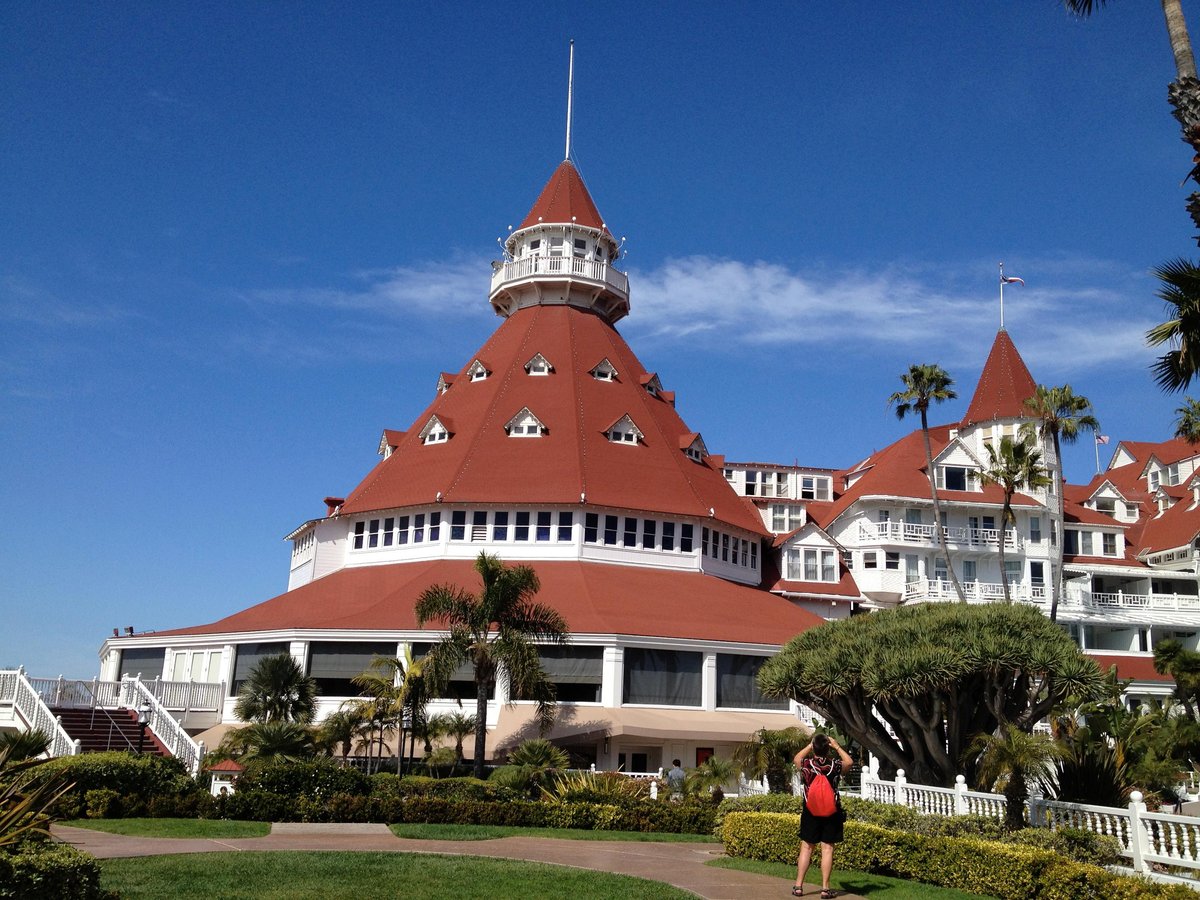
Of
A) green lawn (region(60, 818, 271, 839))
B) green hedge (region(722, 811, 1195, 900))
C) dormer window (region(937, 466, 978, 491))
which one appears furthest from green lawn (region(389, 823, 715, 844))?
dormer window (region(937, 466, 978, 491))

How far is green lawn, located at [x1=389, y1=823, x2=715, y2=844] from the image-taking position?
2116 cm

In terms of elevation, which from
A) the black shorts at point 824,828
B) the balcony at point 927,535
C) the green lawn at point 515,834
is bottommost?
the green lawn at point 515,834

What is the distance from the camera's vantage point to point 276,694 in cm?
3459

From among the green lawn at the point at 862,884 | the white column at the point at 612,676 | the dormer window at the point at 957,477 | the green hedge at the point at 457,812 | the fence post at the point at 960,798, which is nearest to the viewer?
the green lawn at the point at 862,884

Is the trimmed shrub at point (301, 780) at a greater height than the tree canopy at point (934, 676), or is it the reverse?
the tree canopy at point (934, 676)

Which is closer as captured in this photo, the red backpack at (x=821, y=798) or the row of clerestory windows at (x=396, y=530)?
the red backpack at (x=821, y=798)

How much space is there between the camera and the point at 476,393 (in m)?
54.2

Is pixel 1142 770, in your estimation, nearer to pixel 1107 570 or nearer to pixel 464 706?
pixel 464 706

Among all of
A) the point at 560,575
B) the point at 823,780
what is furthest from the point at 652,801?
the point at 560,575

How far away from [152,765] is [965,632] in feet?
59.7

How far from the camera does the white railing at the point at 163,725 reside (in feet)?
107

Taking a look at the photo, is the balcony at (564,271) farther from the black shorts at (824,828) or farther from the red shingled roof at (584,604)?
the black shorts at (824,828)

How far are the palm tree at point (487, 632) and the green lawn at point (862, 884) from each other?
14895 mm

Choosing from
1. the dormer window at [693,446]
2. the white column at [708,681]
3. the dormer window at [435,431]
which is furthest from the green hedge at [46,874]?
the dormer window at [693,446]
